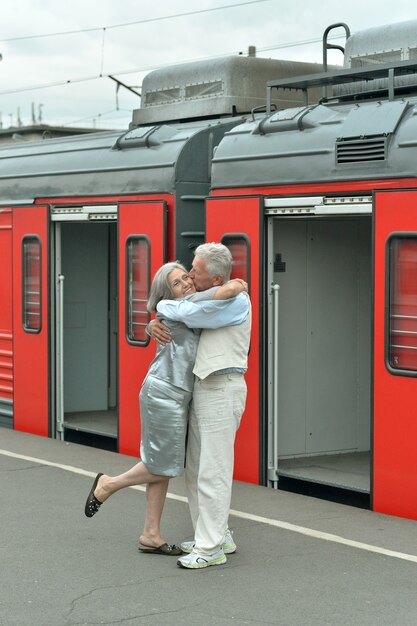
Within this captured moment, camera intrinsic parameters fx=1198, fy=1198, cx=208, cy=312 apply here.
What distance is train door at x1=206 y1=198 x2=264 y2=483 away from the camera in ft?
29.0

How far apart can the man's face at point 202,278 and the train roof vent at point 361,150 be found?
67.4 inches

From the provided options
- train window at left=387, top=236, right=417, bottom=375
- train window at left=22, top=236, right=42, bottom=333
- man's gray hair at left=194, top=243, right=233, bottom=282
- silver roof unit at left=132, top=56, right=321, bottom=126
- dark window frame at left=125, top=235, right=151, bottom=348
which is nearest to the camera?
man's gray hair at left=194, top=243, right=233, bottom=282

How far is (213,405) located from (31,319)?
539cm

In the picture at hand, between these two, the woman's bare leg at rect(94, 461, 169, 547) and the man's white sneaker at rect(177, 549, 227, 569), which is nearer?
the man's white sneaker at rect(177, 549, 227, 569)

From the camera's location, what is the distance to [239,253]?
29.6ft

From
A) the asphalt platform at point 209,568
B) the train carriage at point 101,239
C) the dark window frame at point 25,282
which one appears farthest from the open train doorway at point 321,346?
the dark window frame at point 25,282

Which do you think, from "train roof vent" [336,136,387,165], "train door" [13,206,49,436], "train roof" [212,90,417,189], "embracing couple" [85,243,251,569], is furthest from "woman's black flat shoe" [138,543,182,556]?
"train door" [13,206,49,436]

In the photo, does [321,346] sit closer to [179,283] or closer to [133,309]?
[133,309]

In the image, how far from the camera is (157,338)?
22.3 feet

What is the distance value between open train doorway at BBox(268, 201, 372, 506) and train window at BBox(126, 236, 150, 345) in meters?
1.38

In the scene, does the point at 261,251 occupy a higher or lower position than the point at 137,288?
higher

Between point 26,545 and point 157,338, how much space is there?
159cm

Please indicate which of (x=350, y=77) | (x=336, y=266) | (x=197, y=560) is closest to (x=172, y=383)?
(x=197, y=560)

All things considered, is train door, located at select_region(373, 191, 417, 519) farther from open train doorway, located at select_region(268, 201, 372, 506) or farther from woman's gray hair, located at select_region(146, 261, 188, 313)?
woman's gray hair, located at select_region(146, 261, 188, 313)
